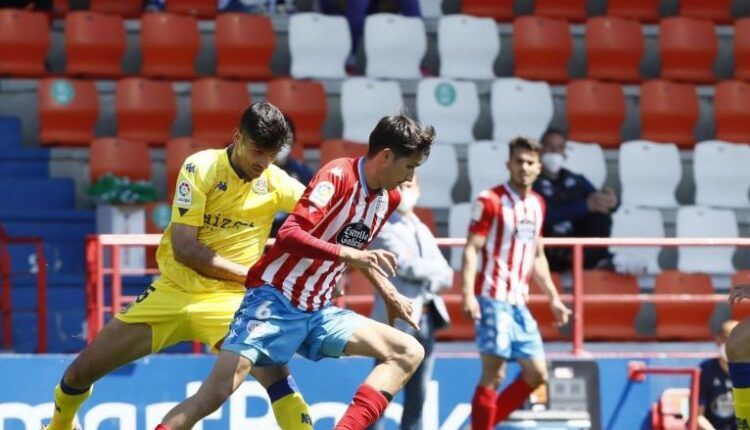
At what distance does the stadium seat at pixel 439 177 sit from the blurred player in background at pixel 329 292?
6.32 meters

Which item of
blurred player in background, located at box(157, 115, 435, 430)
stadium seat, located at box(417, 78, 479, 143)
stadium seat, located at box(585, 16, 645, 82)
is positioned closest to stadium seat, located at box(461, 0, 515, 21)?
stadium seat, located at box(585, 16, 645, 82)

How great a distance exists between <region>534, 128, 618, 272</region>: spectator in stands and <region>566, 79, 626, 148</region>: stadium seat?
1.67m

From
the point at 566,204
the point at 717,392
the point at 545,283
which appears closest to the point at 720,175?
the point at 566,204

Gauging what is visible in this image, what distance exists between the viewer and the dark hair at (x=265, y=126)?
7.39m

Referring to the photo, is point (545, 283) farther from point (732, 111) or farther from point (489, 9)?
point (489, 9)

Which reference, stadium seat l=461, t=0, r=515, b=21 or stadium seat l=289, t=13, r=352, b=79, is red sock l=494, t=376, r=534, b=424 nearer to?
stadium seat l=289, t=13, r=352, b=79

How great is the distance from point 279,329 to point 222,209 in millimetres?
817

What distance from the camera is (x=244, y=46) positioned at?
14.5 metres

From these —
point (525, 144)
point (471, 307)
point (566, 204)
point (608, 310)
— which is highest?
point (525, 144)

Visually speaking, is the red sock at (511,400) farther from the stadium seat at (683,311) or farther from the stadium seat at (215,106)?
the stadium seat at (215,106)

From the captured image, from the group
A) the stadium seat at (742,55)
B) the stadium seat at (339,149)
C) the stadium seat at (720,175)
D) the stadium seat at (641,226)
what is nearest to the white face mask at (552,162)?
the stadium seat at (641,226)

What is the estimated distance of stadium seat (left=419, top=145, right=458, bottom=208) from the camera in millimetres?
13836

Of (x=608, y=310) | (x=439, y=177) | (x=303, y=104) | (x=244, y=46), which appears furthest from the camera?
(x=244, y=46)

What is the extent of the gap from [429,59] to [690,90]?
95.2 inches
